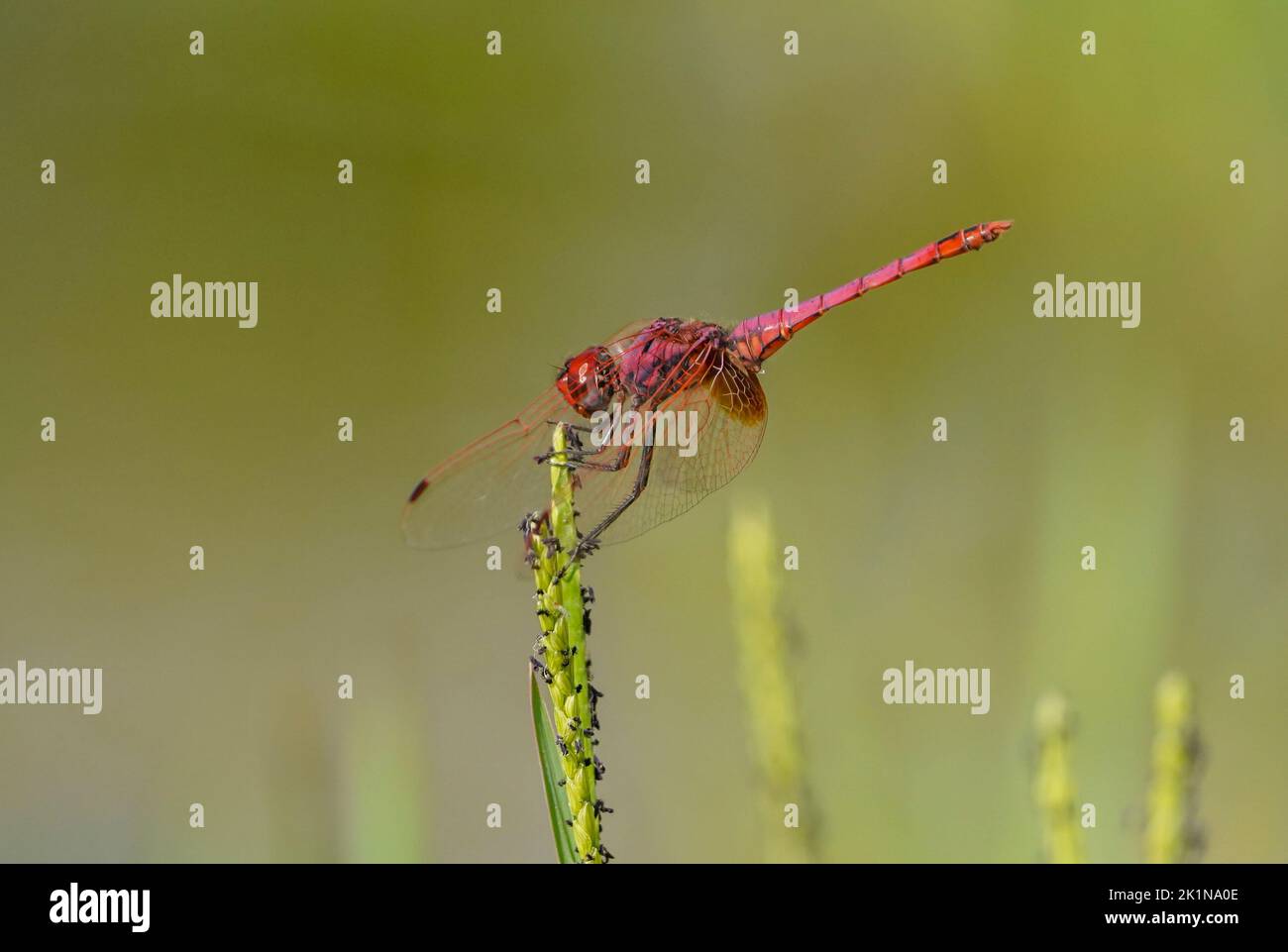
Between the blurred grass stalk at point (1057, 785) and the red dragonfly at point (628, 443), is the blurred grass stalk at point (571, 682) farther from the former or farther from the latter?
the red dragonfly at point (628, 443)

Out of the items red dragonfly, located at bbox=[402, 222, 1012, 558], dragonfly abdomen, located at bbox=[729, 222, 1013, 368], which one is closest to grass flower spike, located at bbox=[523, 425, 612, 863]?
red dragonfly, located at bbox=[402, 222, 1012, 558]

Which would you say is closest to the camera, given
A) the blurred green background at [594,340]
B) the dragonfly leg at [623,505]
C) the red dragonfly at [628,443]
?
the dragonfly leg at [623,505]

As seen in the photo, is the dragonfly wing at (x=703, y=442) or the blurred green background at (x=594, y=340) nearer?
the dragonfly wing at (x=703, y=442)

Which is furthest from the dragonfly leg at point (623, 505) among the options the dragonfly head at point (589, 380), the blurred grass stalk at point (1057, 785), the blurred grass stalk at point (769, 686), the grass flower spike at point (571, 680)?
the blurred grass stalk at point (1057, 785)

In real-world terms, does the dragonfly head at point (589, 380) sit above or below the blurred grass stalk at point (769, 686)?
above

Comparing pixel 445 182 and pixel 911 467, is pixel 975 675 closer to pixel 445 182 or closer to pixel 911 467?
pixel 911 467

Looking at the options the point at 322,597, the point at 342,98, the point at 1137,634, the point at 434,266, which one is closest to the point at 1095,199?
the point at 1137,634

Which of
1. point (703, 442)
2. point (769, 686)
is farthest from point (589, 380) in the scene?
point (769, 686)
